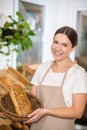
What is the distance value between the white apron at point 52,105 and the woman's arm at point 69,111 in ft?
0.24

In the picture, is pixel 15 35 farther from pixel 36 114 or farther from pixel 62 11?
pixel 62 11

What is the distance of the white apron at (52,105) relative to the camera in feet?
4.11

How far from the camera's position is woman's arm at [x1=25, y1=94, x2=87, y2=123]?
1168 millimetres

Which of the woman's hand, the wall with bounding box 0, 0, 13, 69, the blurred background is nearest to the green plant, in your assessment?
the woman's hand

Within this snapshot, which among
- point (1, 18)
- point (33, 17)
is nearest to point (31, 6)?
point (33, 17)

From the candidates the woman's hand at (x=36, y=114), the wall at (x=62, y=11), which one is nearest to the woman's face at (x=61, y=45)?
the woman's hand at (x=36, y=114)

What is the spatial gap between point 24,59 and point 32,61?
0.12m

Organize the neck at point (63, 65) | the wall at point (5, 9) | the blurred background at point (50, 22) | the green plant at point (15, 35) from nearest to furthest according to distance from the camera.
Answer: the neck at point (63, 65) → the green plant at point (15, 35) → the wall at point (5, 9) → the blurred background at point (50, 22)

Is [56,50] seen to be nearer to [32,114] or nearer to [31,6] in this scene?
[32,114]

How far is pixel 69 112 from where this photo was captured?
46.0 inches

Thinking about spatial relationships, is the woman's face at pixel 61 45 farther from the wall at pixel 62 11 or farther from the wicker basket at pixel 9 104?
the wall at pixel 62 11

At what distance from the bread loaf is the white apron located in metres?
0.09

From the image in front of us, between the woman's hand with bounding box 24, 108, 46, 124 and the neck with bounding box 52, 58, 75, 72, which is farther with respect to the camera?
the neck with bounding box 52, 58, 75, 72

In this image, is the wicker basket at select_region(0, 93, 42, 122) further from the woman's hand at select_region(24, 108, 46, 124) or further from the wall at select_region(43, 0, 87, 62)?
the wall at select_region(43, 0, 87, 62)
